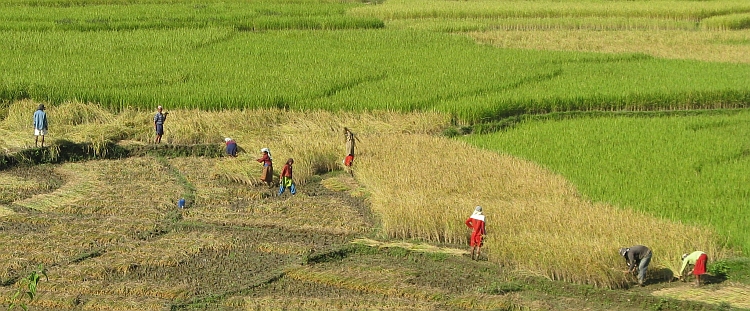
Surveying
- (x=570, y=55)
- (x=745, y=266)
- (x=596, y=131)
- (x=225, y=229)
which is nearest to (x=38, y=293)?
(x=225, y=229)

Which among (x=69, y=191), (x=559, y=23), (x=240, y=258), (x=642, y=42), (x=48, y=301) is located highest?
(x=559, y=23)

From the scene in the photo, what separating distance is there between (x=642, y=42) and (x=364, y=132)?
13112 mm

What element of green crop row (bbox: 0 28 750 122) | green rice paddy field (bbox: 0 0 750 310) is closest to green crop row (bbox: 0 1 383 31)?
green rice paddy field (bbox: 0 0 750 310)

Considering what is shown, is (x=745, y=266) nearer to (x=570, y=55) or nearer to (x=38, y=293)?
(x=38, y=293)

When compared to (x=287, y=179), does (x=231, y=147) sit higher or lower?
higher

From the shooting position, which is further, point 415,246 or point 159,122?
point 159,122

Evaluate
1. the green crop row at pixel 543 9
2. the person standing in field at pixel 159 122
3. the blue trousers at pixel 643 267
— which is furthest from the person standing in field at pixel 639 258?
the green crop row at pixel 543 9

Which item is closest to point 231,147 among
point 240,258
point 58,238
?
point 58,238

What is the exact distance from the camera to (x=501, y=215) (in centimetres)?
1302

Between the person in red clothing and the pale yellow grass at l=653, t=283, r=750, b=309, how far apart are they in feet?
5.90

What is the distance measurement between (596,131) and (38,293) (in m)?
10.5

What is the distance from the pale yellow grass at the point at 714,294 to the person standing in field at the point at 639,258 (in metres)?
0.23

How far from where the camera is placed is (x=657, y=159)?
1681 cm

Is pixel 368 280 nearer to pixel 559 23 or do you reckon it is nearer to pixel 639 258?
pixel 639 258
